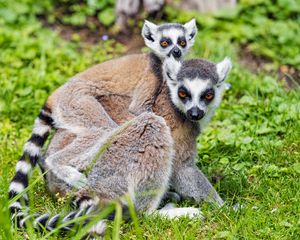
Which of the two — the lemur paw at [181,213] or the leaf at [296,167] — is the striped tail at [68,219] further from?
the leaf at [296,167]

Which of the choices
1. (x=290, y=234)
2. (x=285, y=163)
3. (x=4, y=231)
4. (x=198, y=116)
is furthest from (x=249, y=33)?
(x=4, y=231)

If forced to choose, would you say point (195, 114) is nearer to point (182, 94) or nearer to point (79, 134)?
point (182, 94)

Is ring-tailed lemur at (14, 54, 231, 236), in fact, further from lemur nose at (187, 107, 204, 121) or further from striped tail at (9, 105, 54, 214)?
striped tail at (9, 105, 54, 214)

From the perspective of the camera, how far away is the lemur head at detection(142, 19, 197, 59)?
6957 mm

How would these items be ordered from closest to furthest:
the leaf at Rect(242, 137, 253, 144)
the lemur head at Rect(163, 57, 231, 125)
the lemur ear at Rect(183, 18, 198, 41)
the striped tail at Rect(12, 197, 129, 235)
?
1. the striped tail at Rect(12, 197, 129, 235)
2. the lemur head at Rect(163, 57, 231, 125)
3. the leaf at Rect(242, 137, 253, 144)
4. the lemur ear at Rect(183, 18, 198, 41)

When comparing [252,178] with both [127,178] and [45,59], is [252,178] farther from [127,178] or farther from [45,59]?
[45,59]

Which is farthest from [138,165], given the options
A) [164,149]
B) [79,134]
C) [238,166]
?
[238,166]

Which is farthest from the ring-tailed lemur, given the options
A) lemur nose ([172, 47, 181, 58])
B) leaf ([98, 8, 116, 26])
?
leaf ([98, 8, 116, 26])

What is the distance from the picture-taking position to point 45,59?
9070mm

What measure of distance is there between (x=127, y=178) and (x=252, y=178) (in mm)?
1464

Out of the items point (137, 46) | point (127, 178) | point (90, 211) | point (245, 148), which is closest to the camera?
point (90, 211)

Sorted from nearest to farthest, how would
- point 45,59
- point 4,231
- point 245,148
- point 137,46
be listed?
point 4,231, point 245,148, point 45,59, point 137,46

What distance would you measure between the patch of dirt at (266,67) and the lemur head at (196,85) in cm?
274

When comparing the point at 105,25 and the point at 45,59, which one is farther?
the point at 105,25
